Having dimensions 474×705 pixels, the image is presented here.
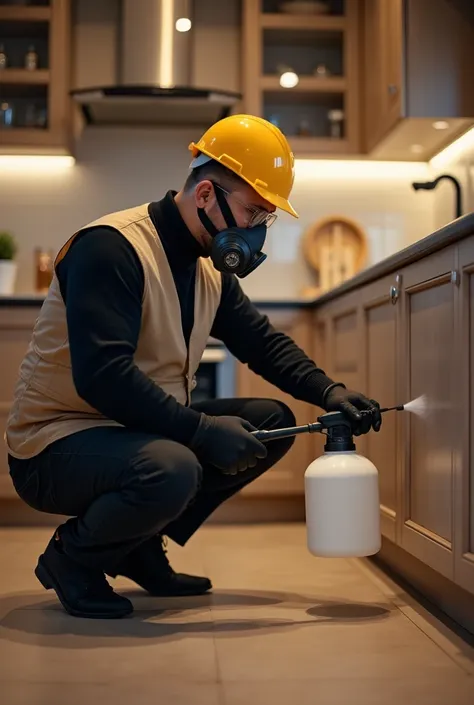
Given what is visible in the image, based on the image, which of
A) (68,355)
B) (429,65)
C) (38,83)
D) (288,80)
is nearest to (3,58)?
(38,83)

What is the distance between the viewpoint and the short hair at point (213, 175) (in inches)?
90.9

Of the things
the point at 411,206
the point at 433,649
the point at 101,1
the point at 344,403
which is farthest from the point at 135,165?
the point at 433,649

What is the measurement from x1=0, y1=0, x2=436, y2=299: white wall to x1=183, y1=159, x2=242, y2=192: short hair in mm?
2264

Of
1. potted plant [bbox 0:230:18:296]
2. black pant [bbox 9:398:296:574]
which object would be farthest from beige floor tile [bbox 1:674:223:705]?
potted plant [bbox 0:230:18:296]

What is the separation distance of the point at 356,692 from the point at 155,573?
89cm

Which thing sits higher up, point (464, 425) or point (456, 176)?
point (456, 176)

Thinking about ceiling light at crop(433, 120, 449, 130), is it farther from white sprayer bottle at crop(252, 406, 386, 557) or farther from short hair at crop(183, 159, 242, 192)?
white sprayer bottle at crop(252, 406, 386, 557)

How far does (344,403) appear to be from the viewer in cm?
227

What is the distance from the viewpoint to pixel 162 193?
4621mm

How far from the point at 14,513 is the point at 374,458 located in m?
1.70

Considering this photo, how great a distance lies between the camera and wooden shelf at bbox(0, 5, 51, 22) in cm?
437

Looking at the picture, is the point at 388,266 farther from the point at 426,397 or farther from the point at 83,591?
the point at 83,591

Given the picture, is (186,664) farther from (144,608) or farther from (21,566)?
(21,566)

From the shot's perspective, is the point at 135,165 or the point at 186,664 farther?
the point at 135,165
